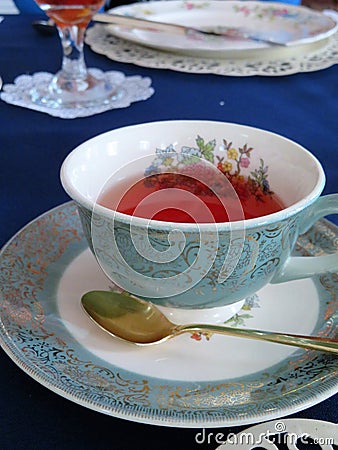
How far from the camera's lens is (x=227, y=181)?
1.57 feet

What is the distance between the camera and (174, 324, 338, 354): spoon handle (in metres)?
0.36

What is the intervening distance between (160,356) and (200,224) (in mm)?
83

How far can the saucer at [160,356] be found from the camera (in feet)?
1.07

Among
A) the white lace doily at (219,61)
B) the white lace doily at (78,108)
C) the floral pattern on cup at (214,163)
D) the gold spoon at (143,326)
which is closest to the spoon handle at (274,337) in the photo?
the gold spoon at (143,326)

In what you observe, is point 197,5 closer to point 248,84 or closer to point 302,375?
point 248,84

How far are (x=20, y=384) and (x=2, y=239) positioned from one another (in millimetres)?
175

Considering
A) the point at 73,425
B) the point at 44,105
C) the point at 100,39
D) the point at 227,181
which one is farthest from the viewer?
the point at 100,39

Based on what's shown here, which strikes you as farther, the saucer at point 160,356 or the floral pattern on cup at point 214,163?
the floral pattern on cup at point 214,163

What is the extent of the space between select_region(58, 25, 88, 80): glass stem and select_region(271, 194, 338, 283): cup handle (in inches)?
19.2

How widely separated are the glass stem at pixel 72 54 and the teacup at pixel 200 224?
37cm

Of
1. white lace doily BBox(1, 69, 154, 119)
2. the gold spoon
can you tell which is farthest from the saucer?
white lace doily BBox(1, 69, 154, 119)

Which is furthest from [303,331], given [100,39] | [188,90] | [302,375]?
[100,39]

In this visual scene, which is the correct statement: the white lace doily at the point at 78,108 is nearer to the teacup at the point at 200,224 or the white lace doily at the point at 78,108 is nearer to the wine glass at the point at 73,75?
the wine glass at the point at 73,75

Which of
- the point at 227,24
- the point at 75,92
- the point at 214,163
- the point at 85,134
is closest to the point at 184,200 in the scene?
the point at 214,163
